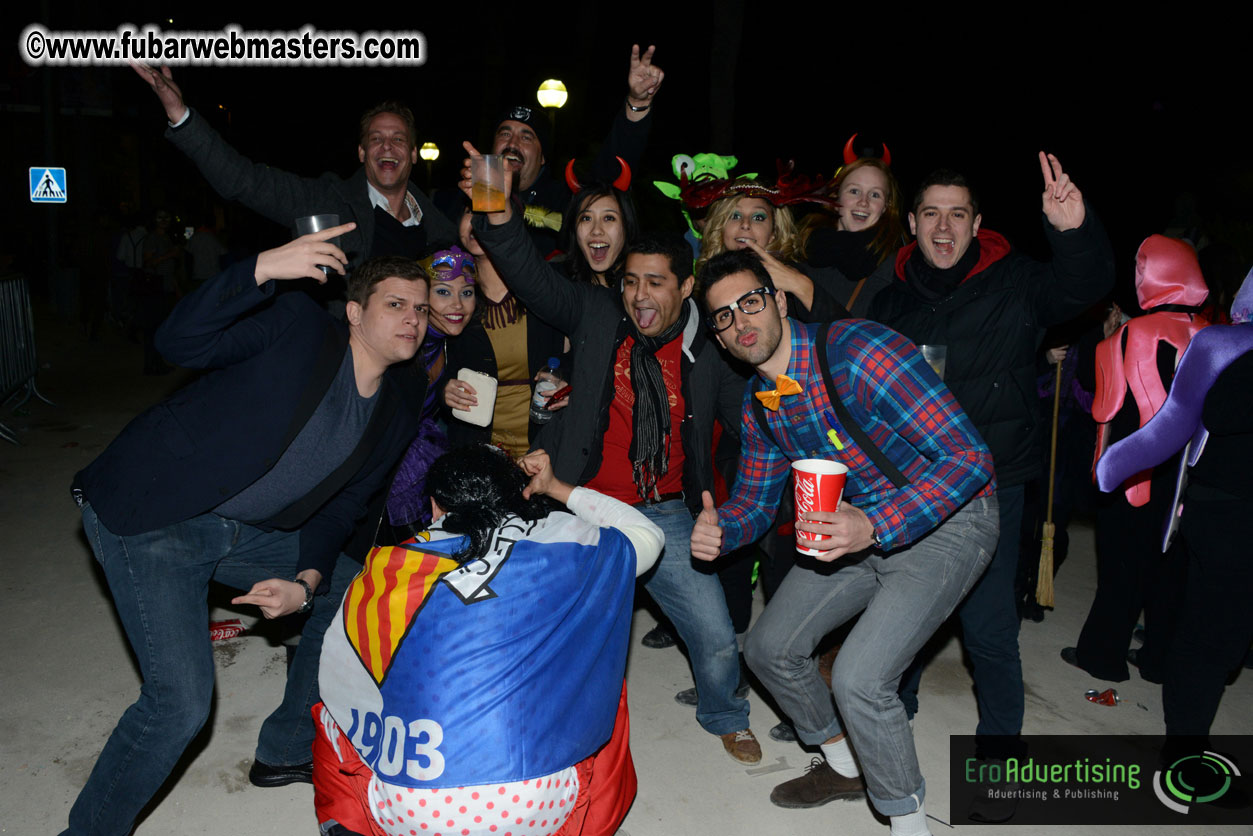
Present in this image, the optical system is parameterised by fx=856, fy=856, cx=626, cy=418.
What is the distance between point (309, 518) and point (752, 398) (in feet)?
5.68

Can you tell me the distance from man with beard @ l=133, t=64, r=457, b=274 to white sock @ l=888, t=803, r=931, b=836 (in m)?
3.13

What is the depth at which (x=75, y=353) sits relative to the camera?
13.9m

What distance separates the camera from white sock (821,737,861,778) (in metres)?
3.50

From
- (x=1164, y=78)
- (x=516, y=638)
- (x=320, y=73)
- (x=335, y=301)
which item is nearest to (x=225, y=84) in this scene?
(x=320, y=73)

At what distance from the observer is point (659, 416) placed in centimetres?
378

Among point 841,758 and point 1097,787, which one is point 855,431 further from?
point 1097,787

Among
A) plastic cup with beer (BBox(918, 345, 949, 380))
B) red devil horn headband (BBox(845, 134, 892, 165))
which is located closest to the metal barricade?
red devil horn headband (BBox(845, 134, 892, 165))

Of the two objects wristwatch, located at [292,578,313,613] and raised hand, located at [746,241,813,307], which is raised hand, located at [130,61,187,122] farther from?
raised hand, located at [746,241,813,307]

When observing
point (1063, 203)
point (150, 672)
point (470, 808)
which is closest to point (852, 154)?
point (1063, 203)

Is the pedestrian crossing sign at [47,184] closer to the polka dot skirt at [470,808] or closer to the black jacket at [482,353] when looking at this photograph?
the black jacket at [482,353]

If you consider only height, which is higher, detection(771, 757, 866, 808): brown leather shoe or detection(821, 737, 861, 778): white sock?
detection(821, 737, 861, 778): white sock

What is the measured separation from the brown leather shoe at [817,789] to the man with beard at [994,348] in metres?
0.50

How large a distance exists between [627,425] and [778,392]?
97 cm

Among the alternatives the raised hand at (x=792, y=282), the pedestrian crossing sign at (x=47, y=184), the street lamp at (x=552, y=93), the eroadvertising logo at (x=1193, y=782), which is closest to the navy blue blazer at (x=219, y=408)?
the raised hand at (x=792, y=282)
